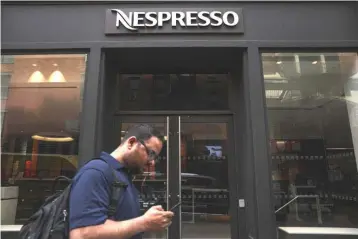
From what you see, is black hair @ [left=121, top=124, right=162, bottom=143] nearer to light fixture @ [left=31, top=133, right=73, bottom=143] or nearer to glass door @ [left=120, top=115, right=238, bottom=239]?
glass door @ [left=120, top=115, right=238, bottom=239]

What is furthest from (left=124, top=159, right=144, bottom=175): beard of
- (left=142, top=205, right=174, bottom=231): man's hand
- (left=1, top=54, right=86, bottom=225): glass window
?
(left=1, top=54, right=86, bottom=225): glass window

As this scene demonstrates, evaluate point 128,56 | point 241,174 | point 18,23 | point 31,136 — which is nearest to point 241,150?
point 241,174

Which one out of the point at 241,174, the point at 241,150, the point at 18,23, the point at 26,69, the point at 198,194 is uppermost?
the point at 18,23

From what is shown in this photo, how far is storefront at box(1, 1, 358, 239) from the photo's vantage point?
4.09 metres

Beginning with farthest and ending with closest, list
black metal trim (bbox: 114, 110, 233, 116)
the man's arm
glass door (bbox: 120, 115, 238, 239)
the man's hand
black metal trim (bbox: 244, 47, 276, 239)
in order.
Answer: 1. black metal trim (bbox: 114, 110, 233, 116)
2. glass door (bbox: 120, 115, 238, 239)
3. black metal trim (bbox: 244, 47, 276, 239)
4. the man's hand
5. the man's arm

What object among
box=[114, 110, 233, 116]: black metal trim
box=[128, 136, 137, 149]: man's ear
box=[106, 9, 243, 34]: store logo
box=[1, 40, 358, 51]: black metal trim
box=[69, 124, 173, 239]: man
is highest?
box=[106, 9, 243, 34]: store logo

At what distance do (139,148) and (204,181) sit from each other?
2.72 m

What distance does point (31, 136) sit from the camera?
450 centimetres

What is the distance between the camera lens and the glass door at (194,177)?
432 cm

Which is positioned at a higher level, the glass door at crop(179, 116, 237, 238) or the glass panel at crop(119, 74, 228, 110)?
the glass panel at crop(119, 74, 228, 110)

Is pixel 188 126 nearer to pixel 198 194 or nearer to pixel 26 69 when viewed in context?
pixel 198 194

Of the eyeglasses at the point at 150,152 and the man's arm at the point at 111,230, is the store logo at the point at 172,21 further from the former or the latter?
the man's arm at the point at 111,230

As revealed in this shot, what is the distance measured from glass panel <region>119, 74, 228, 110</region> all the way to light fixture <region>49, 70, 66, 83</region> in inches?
34.1

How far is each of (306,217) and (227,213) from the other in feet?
3.62
